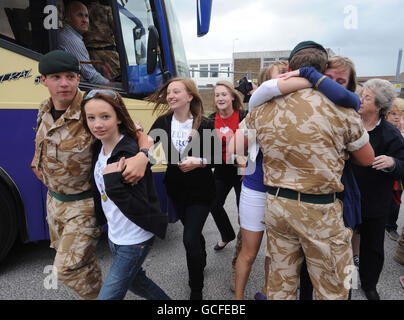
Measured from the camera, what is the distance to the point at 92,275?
6.04ft

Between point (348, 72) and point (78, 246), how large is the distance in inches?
77.8

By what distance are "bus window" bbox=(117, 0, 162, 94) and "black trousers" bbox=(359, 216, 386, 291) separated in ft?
7.60

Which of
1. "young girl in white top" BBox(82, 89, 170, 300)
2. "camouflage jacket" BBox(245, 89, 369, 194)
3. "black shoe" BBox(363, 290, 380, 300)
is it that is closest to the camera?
"camouflage jacket" BBox(245, 89, 369, 194)

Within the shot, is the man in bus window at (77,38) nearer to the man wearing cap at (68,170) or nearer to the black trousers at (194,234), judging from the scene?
the man wearing cap at (68,170)

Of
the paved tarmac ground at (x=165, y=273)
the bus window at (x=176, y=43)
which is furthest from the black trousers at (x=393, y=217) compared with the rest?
the bus window at (x=176, y=43)

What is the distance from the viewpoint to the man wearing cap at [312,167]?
1.32m

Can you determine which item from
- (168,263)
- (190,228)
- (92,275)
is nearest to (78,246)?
(92,275)

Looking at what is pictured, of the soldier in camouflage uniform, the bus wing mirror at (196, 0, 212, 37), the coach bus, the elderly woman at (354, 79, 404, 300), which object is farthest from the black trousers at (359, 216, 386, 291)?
the soldier in camouflage uniform

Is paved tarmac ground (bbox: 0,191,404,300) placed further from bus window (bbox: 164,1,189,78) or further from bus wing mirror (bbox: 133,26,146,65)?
bus wing mirror (bbox: 133,26,146,65)

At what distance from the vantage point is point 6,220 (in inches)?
99.4

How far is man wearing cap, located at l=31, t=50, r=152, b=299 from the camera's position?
66.1 inches

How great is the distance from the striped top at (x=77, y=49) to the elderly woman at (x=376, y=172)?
239 cm

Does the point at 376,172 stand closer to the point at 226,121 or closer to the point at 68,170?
the point at 226,121

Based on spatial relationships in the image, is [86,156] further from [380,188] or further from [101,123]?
[380,188]
